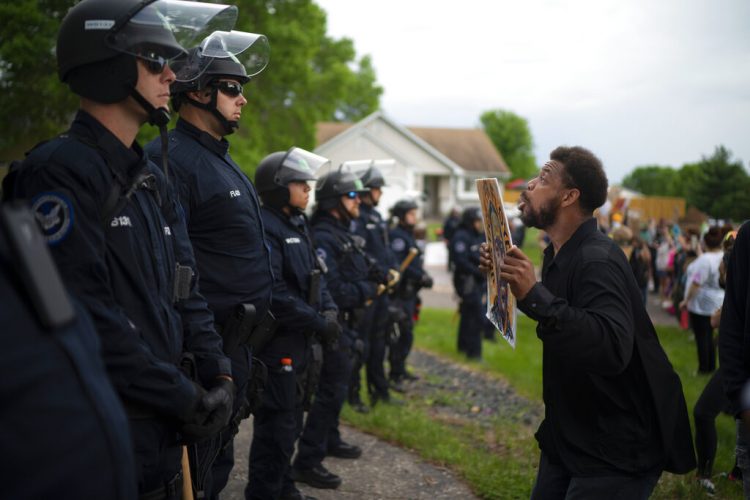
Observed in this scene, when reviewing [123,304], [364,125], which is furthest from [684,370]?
[364,125]

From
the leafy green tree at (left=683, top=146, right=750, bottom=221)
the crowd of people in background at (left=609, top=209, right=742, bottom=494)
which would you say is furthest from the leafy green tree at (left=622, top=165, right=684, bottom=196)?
the crowd of people in background at (left=609, top=209, right=742, bottom=494)

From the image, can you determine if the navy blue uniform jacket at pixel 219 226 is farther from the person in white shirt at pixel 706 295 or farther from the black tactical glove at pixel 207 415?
the person in white shirt at pixel 706 295

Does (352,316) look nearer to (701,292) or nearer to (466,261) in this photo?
(466,261)

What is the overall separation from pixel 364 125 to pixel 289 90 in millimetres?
24467

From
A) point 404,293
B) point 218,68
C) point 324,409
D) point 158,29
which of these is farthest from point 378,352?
point 158,29

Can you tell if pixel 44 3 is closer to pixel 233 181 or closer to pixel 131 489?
pixel 233 181

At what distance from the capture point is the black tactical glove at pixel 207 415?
2553 mm

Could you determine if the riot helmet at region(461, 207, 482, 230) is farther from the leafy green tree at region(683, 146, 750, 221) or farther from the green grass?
the leafy green tree at region(683, 146, 750, 221)

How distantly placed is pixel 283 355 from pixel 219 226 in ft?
4.64

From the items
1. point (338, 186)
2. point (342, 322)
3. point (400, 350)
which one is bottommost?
point (400, 350)

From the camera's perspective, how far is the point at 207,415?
260 cm

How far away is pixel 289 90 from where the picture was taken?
25.4 metres

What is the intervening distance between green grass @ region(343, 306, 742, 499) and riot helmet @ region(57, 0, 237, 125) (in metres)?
4.22

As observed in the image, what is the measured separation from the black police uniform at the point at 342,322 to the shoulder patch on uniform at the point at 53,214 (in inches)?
166
